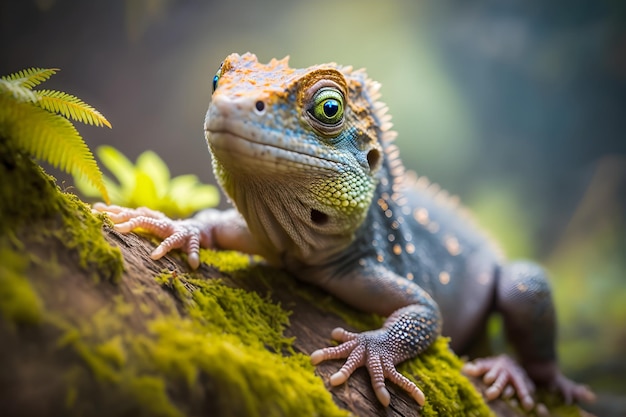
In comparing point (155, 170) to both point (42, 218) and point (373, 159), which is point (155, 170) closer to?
point (373, 159)

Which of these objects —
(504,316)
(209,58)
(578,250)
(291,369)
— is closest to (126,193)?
(209,58)

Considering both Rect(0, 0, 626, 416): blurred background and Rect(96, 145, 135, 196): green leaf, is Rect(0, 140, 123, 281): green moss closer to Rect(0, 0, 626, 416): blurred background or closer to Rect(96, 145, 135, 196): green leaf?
Rect(96, 145, 135, 196): green leaf

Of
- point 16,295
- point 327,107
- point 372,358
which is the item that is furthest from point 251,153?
point 372,358

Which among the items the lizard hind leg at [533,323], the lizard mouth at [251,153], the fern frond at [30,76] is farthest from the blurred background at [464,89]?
the lizard mouth at [251,153]

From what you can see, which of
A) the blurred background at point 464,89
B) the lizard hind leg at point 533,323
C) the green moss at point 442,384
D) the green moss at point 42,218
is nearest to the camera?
the green moss at point 42,218

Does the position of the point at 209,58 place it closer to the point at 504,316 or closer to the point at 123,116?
the point at 123,116

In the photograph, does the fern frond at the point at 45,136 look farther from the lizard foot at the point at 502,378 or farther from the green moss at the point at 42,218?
the lizard foot at the point at 502,378
